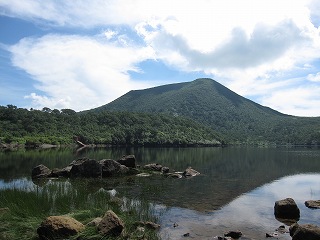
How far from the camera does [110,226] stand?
1588 centimetres

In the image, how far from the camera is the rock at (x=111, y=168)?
1753 inches

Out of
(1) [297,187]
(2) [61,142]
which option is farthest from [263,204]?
(2) [61,142]

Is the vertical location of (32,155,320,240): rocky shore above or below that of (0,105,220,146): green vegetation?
below

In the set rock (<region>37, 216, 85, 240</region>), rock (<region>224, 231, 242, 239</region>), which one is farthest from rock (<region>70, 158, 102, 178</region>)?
rock (<region>37, 216, 85, 240</region>)

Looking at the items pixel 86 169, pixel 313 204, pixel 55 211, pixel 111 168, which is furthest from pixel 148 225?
pixel 111 168

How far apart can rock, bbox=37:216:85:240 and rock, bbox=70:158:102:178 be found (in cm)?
2744

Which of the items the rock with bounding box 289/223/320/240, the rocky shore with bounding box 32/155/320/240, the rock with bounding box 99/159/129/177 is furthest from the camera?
the rock with bounding box 99/159/129/177

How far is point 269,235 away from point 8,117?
560ft

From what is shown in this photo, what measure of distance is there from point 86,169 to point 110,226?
28432 millimetres

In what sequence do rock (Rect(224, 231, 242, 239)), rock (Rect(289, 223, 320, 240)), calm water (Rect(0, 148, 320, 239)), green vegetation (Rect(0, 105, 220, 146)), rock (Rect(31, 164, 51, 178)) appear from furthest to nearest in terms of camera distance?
1. green vegetation (Rect(0, 105, 220, 146))
2. rock (Rect(31, 164, 51, 178))
3. calm water (Rect(0, 148, 320, 239))
4. rock (Rect(224, 231, 242, 239))
5. rock (Rect(289, 223, 320, 240))

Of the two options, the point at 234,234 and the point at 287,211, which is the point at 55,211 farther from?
the point at 287,211

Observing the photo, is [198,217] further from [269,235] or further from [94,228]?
[94,228]

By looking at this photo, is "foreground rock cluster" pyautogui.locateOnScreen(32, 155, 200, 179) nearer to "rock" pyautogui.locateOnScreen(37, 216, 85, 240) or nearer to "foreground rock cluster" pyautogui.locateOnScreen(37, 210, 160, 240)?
"foreground rock cluster" pyautogui.locateOnScreen(37, 210, 160, 240)

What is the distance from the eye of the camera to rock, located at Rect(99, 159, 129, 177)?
1753 inches
